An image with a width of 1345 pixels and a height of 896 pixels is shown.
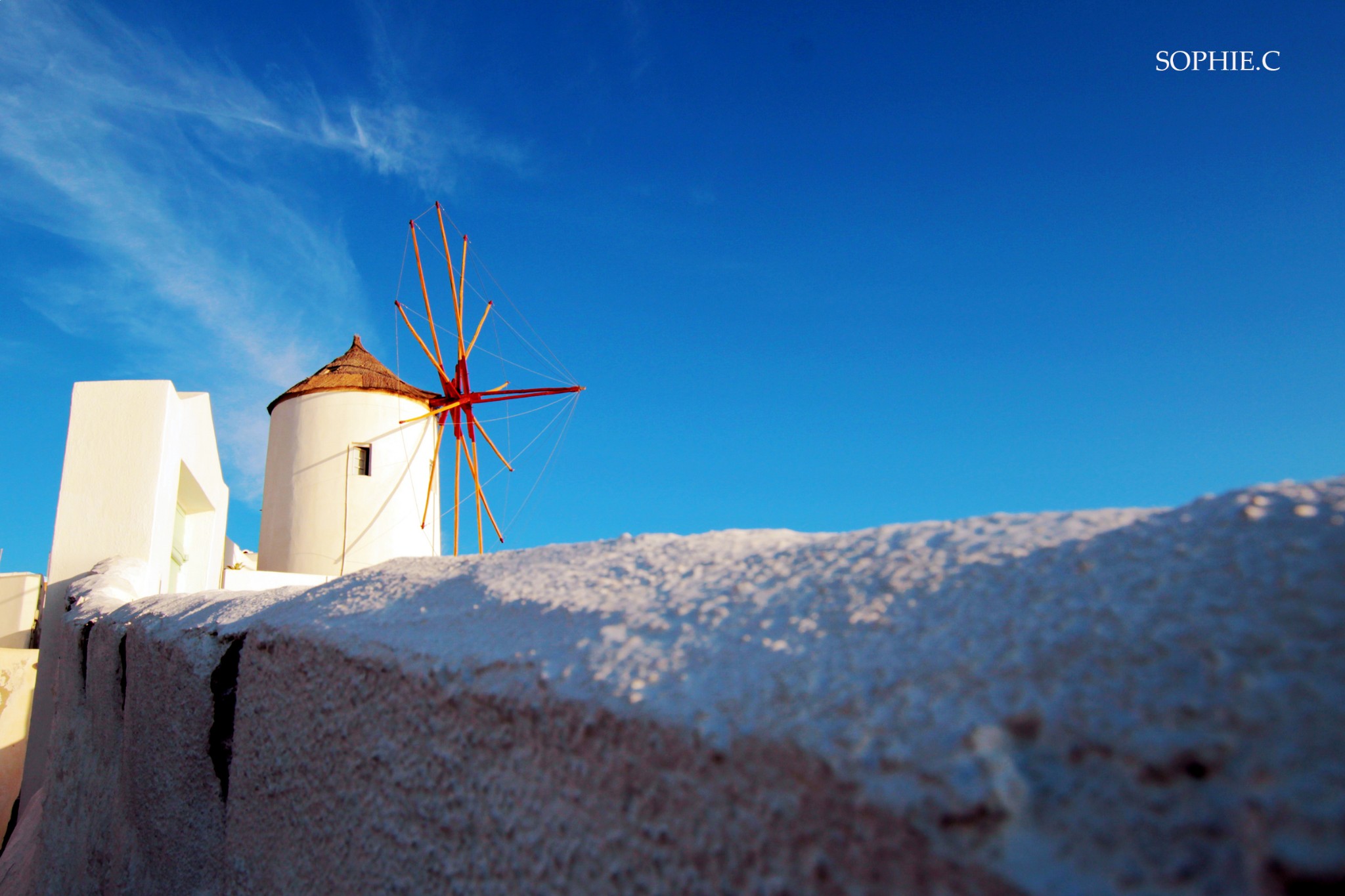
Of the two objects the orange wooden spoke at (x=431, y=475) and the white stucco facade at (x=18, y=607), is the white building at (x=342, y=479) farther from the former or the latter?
the white stucco facade at (x=18, y=607)

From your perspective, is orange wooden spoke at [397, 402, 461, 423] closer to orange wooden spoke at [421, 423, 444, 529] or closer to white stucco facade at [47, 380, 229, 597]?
orange wooden spoke at [421, 423, 444, 529]

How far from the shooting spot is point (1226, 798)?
1.37ft

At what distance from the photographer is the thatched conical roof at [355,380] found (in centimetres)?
1055

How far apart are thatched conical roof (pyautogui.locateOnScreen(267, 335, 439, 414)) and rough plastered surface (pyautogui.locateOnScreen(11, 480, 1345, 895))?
33.8ft

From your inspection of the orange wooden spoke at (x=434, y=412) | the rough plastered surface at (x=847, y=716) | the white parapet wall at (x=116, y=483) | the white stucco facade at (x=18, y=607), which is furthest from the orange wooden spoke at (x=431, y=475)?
the rough plastered surface at (x=847, y=716)

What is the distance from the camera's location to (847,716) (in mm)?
547

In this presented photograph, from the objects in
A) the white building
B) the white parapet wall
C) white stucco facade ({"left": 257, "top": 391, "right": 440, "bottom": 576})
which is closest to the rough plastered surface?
the white parapet wall

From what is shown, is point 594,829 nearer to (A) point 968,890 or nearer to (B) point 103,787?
(A) point 968,890

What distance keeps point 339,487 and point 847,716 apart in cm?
1066

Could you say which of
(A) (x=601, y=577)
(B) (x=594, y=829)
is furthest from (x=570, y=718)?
(A) (x=601, y=577)

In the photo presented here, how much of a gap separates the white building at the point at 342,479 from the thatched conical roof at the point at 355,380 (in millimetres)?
19

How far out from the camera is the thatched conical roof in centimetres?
1055

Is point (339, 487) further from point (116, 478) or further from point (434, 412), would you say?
point (116, 478)

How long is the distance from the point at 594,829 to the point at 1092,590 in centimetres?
46
